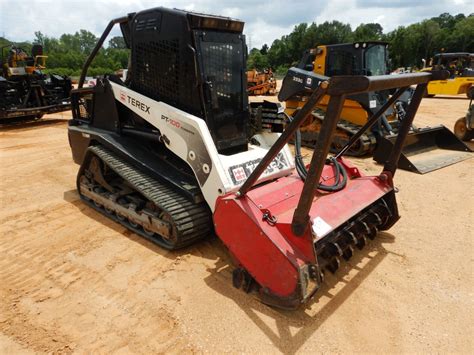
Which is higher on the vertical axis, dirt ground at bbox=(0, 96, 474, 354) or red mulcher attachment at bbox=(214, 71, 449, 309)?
red mulcher attachment at bbox=(214, 71, 449, 309)

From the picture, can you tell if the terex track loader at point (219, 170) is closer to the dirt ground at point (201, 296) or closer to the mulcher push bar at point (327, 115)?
the mulcher push bar at point (327, 115)

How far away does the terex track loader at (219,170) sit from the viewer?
2.47 meters

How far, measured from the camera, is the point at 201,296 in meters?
2.76

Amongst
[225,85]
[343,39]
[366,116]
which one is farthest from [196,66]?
[343,39]

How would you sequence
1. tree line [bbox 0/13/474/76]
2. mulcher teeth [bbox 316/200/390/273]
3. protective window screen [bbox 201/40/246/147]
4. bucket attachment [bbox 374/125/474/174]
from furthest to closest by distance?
1. tree line [bbox 0/13/474/76]
2. bucket attachment [bbox 374/125/474/174]
3. protective window screen [bbox 201/40/246/147]
4. mulcher teeth [bbox 316/200/390/273]

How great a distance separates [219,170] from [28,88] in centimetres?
1006

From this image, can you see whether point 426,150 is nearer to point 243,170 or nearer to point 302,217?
point 243,170

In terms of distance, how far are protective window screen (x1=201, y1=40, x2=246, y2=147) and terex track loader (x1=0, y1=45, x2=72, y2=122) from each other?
29.1ft

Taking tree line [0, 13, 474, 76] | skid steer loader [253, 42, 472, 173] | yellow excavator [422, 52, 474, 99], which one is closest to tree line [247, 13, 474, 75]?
tree line [0, 13, 474, 76]

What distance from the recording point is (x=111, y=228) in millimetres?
3908

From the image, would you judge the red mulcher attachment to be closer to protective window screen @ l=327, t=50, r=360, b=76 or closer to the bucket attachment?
the bucket attachment

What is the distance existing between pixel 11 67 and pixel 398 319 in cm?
1239

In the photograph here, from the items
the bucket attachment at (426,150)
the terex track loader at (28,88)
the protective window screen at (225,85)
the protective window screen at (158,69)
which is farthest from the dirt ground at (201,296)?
the terex track loader at (28,88)

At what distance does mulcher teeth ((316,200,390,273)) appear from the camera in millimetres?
2793
